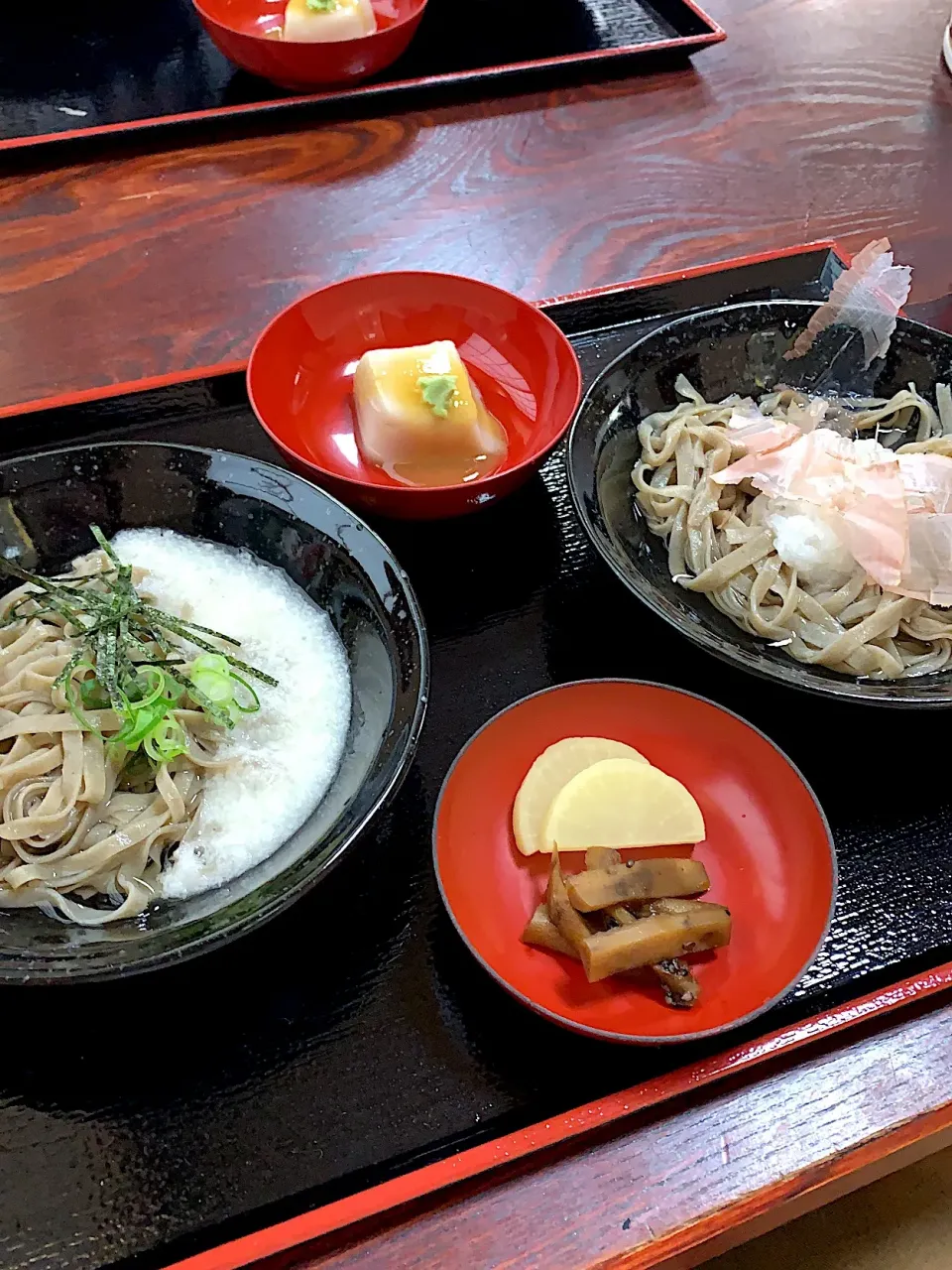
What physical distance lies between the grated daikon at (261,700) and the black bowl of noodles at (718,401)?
16.6 inches

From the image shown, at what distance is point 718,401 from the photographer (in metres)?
1.72

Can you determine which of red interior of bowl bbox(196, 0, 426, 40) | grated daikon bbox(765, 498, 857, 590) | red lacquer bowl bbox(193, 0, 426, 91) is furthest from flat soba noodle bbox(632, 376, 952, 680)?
red interior of bowl bbox(196, 0, 426, 40)

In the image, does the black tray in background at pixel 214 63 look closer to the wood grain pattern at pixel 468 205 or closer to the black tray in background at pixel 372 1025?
the wood grain pattern at pixel 468 205

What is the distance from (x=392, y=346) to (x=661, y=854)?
102 centimetres

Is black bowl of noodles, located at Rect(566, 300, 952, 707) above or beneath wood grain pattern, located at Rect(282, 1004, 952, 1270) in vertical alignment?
above

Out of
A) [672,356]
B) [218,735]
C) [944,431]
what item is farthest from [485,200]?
[218,735]

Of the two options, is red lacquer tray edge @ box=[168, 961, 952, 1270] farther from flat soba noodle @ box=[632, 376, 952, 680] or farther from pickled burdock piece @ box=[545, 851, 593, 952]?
flat soba noodle @ box=[632, 376, 952, 680]

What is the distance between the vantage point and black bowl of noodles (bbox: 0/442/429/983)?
99 centimetres

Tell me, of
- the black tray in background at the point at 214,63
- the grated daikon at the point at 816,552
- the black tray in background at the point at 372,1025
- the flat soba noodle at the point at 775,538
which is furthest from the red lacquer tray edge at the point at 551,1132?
the black tray in background at the point at 214,63

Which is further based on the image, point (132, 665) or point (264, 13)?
point (264, 13)

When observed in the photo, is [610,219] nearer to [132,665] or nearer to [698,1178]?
[132,665]

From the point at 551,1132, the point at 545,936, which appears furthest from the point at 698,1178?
the point at 545,936

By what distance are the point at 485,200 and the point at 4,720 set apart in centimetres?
163

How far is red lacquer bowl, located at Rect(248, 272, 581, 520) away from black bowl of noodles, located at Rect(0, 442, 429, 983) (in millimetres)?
136
